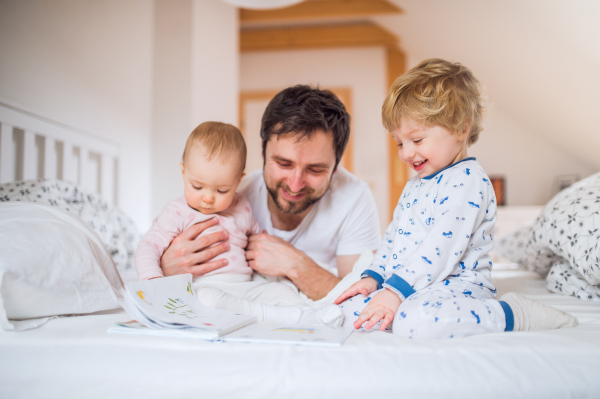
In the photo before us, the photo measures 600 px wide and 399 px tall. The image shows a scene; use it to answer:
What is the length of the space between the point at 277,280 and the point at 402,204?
46cm

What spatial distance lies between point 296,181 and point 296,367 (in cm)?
71

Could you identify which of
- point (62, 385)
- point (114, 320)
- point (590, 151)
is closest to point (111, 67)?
point (114, 320)

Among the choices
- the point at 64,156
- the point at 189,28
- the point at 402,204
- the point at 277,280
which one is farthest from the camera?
the point at 189,28

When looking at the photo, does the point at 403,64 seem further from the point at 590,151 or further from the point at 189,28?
the point at 189,28

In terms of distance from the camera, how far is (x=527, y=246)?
1.37 m

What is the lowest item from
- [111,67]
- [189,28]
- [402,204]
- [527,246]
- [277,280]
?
[277,280]

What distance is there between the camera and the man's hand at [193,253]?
3.56ft

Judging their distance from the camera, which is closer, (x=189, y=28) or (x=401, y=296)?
(x=401, y=296)

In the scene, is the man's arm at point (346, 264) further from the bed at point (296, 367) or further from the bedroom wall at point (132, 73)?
the bedroom wall at point (132, 73)

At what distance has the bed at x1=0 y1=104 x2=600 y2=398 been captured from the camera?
1.86 feet

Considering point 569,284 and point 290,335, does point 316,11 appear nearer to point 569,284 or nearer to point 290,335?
point 569,284

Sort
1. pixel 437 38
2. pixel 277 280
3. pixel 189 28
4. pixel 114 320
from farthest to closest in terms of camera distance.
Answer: pixel 437 38 → pixel 189 28 → pixel 277 280 → pixel 114 320

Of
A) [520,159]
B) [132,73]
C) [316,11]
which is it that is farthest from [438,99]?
[520,159]

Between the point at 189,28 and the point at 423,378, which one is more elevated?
the point at 189,28
